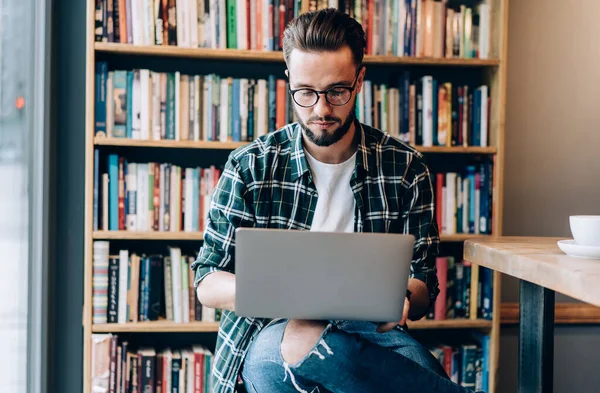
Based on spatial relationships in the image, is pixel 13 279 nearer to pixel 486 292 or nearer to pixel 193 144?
pixel 193 144

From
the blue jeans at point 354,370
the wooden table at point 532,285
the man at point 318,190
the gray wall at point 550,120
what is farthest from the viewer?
the gray wall at point 550,120

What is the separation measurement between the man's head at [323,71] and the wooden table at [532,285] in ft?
1.39

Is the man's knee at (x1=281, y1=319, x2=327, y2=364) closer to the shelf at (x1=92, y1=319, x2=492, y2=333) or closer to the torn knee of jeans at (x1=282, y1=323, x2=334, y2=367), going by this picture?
the torn knee of jeans at (x1=282, y1=323, x2=334, y2=367)

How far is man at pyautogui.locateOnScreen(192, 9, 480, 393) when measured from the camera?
4.75ft

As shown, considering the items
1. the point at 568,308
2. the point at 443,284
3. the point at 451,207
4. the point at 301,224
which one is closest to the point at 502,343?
the point at 568,308

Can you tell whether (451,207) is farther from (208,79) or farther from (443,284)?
(208,79)

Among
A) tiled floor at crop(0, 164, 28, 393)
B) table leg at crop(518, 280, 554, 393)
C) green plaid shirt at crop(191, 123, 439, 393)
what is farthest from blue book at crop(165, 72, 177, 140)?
table leg at crop(518, 280, 554, 393)

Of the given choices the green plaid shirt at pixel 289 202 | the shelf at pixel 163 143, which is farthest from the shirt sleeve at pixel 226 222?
the shelf at pixel 163 143

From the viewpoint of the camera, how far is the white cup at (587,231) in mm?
1104

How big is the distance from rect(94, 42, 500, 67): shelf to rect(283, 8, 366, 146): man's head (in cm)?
55

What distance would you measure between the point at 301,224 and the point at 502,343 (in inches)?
49.9

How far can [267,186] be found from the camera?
1.57 meters

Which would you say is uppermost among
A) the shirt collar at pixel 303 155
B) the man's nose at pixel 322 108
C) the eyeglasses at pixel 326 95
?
the eyeglasses at pixel 326 95

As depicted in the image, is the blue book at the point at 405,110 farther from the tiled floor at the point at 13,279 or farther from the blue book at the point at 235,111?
the tiled floor at the point at 13,279
